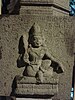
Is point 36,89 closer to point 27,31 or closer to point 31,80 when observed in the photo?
point 31,80

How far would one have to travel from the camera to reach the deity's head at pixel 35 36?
3746mm

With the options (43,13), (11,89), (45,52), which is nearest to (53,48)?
(45,52)

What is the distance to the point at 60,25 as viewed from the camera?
3.85 metres

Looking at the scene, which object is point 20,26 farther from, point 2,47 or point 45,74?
point 45,74

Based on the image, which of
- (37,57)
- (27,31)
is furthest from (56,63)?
(27,31)

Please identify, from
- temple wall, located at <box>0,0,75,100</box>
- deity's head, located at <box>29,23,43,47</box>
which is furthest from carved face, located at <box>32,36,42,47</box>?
temple wall, located at <box>0,0,75,100</box>

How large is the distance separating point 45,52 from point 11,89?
0.57m

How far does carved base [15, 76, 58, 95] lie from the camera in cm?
376

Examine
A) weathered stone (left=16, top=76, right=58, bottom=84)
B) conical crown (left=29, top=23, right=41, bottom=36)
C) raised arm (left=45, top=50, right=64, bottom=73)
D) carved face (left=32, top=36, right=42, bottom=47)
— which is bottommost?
weathered stone (left=16, top=76, right=58, bottom=84)

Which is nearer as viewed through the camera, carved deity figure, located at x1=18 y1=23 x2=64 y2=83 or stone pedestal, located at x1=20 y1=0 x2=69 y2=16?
carved deity figure, located at x1=18 y1=23 x2=64 y2=83

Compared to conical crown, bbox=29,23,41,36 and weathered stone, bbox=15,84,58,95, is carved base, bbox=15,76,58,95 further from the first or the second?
conical crown, bbox=29,23,41,36

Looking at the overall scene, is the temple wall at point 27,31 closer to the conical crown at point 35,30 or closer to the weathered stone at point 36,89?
the conical crown at point 35,30

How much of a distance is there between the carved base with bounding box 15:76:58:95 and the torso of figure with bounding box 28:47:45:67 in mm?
167

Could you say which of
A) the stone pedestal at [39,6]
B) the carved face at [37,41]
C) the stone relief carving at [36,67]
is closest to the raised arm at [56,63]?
the stone relief carving at [36,67]
